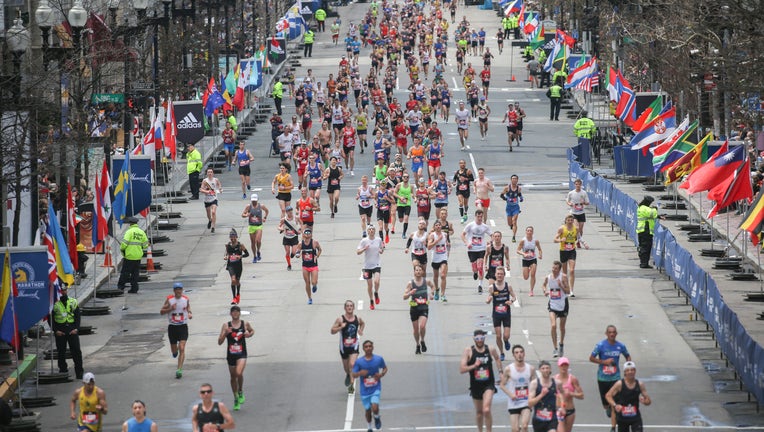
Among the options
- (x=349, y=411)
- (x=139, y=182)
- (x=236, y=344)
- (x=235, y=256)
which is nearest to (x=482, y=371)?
(x=349, y=411)

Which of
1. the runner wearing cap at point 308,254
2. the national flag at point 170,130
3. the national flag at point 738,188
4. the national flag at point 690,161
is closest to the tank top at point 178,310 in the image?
the runner wearing cap at point 308,254

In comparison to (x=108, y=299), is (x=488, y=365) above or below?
above

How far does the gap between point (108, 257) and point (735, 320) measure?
613 inches

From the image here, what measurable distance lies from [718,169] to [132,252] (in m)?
12.6

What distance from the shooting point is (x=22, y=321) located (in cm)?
2611

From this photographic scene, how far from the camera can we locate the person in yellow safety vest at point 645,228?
36344 mm

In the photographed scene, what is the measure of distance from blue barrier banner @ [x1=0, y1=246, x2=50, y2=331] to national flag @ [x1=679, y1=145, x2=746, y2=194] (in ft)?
46.5

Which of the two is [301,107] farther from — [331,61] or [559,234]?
[559,234]

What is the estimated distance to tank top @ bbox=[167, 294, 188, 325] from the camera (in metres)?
26.8

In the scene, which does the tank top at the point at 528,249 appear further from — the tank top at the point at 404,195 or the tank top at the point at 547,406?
the tank top at the point at 547,406

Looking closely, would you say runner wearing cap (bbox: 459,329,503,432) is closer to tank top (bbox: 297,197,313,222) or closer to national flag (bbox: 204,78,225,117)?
tank top (bbox: 297,197,313,222)

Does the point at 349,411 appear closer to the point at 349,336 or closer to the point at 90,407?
the point at 349,336

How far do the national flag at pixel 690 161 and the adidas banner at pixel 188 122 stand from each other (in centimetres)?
1581

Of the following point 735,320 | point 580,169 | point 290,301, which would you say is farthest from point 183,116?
point 735,320
